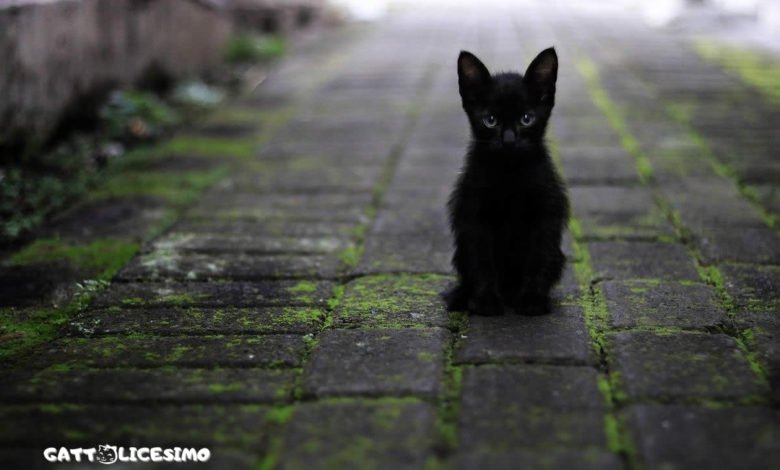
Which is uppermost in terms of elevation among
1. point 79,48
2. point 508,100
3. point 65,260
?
point 508,100

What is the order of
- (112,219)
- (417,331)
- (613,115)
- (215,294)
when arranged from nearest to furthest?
(417,331) < (215,294) < (112,219) < (613,115)

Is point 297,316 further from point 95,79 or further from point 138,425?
point 95,79

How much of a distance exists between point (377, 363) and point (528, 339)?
455 millimetres

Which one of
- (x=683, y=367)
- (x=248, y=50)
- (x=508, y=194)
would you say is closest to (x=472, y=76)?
(x=508, y=194)

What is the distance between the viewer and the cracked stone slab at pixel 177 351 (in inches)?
91.5

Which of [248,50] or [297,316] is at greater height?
[248,50]

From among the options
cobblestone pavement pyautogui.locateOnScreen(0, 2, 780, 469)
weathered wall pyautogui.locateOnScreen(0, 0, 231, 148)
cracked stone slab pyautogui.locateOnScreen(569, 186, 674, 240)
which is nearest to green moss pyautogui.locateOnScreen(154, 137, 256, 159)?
cobblestone pavement pyautogui.locateOnScreen(0, 2, 780, 469)

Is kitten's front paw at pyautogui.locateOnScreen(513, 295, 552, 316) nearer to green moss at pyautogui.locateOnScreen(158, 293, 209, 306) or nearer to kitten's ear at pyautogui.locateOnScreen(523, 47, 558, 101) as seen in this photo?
kitten's ear at pyautogui.locateOnScreen(523, 47, 558, 101)

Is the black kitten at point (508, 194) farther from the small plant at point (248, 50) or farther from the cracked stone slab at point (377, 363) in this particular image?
the small plant at point (248, 50)

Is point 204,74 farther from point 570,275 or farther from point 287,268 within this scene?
point 570,275

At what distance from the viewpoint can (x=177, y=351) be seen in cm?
240

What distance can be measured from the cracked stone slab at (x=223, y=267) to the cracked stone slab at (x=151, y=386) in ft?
2.66

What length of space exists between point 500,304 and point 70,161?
298 centimetres

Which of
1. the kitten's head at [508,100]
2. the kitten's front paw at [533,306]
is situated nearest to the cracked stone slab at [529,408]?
the kitten's front paw at [533,306]
